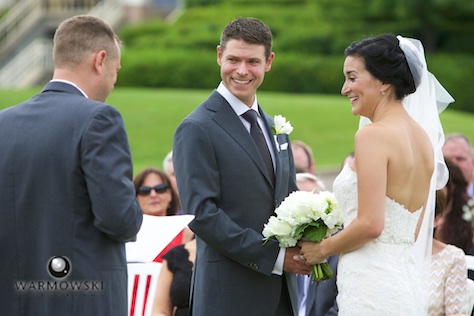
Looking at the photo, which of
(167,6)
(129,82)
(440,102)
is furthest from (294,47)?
(440,102)

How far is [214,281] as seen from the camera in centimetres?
520

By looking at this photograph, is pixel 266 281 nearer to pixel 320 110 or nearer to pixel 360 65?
pixel 360 65

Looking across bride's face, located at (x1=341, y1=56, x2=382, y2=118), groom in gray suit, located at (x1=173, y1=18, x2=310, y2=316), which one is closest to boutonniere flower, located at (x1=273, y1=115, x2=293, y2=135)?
groom in gray suit, located at (x1=173, y1=18, x2=310, y2=316)

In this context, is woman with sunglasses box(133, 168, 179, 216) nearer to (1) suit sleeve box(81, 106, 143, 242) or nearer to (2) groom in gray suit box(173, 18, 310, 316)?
(2) groom in gray suit box(173, 18, 310, 316)

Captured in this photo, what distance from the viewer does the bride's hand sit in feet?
17.1

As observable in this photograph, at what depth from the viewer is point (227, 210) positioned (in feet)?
17.1

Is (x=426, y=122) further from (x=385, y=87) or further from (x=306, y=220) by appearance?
(x=306, y=220)

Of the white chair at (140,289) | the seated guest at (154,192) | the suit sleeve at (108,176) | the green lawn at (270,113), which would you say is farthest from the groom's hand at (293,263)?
the green lawn at (270,113)

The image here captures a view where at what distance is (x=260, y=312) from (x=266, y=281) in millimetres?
178

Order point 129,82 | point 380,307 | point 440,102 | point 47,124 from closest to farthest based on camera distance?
point 47,124 → point 380,307 → point 440,102 → point 129,82


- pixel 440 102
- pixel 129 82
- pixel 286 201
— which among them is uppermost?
pixel 440 102

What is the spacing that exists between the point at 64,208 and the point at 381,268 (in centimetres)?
179

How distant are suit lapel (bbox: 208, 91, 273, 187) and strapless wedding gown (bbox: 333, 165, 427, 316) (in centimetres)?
47

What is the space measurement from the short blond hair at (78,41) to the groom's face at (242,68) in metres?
0.94
